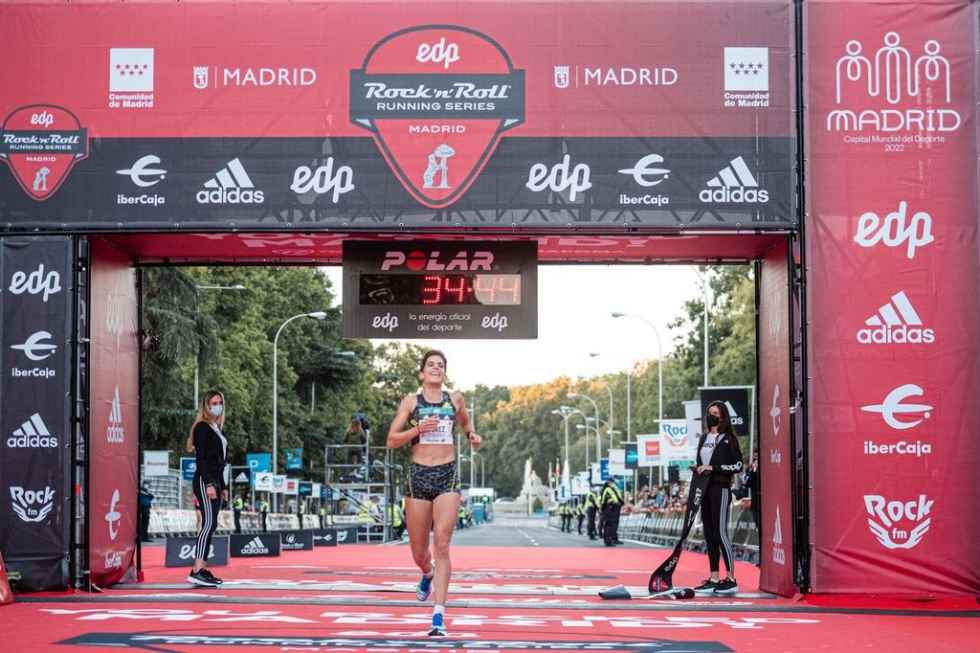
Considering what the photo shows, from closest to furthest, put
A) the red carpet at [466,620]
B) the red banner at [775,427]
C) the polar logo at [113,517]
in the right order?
the red carpet at [466,620] < the red banner at [775,427] < the polar logo at [113,517]

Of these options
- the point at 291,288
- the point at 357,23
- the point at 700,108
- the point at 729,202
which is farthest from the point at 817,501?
the point at 291,288

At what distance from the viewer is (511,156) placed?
1488cm

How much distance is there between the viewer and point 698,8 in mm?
14930

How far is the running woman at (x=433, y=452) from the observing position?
10891mm

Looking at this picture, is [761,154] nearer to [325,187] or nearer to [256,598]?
[325,187]

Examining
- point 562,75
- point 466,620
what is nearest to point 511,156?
point 562,75

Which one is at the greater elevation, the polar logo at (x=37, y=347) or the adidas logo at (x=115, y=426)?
the polar logo at (x=37, y=347)

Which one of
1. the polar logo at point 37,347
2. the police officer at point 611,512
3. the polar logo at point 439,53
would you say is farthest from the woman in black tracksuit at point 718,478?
the police officer at point 611,512

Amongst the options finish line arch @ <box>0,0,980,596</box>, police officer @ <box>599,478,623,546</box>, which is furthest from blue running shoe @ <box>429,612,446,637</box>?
police officer @ <box>599,478,623,546</box>

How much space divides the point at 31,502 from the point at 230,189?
3.77 meters

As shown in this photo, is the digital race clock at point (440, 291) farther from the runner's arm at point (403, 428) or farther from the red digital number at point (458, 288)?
the runner's arm at point (403, 428)

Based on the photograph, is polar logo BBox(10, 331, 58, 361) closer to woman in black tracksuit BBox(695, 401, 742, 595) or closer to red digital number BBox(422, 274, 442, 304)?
red digital number BBox(422, 274, 442, 304)

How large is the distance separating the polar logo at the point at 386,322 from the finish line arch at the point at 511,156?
98cm

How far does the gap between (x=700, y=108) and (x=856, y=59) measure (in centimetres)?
169
